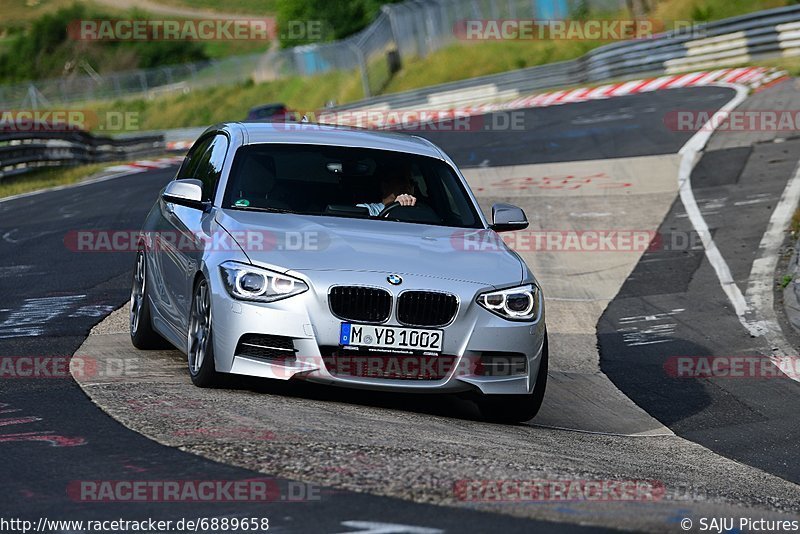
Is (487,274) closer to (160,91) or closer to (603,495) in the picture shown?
(603,495)

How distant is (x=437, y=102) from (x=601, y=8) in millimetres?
10512

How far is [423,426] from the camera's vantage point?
6.89 m

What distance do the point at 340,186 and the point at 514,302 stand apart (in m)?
1.55

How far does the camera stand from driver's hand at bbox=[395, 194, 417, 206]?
8508mm

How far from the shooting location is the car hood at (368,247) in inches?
288

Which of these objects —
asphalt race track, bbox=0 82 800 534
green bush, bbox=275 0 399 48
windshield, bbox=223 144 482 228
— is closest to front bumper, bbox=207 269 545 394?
asphalt race track, bbox=0 82 800 534

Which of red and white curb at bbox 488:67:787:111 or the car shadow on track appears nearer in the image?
the car shadow on track

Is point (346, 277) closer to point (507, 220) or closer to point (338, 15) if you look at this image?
point (507, 220)

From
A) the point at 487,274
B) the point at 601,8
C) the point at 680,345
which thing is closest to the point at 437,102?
the point at 601,8

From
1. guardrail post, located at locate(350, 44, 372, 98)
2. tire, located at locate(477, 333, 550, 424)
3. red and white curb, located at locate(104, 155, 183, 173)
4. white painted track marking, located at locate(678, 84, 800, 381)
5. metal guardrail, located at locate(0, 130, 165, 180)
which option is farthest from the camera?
guardrail post, located at locate(350, 44, 372, 98)

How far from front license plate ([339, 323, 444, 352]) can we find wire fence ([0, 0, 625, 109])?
43.0 m

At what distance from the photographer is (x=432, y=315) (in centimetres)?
728

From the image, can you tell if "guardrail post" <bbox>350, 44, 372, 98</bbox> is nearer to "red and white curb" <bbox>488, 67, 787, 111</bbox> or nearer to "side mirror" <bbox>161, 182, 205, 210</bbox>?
"red and white curb" <bbox>488, 67, 787, 111</bbox>

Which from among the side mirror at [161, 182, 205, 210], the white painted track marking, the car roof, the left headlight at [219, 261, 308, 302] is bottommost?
the white painted track marking
